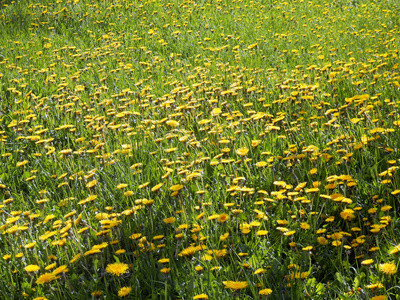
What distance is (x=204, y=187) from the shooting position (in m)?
2.80

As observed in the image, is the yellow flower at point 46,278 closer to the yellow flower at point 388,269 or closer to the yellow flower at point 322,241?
the yellow flower at point 322,241

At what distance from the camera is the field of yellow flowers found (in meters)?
2.03

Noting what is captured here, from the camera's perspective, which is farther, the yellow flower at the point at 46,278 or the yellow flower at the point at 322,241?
the yellow flower at the point at 322,241

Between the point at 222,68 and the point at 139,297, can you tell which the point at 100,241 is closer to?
the point at 139,297

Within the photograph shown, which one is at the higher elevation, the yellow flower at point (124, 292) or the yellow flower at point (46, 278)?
the yellow flower at point (46, 278)

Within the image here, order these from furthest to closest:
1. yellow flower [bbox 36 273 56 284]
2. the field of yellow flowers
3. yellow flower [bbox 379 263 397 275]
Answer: the field of yellow flowers
yellow flower [bbox 36 273 56 284]
yellow flower [bbox 379 263 397 275]

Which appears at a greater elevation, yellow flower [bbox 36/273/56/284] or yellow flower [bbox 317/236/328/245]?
yellow flower [bbox 36/273/56/284]

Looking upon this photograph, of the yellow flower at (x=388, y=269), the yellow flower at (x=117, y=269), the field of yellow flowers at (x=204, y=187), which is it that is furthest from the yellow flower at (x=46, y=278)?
the yellow flower at (x=388, y=269)

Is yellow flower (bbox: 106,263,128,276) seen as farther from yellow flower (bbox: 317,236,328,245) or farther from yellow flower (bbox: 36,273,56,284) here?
yellow flower (bbox: 317,236,328,245)

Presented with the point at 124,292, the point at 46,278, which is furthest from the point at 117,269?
the point at 46,278

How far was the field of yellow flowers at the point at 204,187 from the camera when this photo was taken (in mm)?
2027

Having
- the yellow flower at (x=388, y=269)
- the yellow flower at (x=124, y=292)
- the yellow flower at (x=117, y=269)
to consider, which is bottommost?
the yellow flower at (x=124, y=292)

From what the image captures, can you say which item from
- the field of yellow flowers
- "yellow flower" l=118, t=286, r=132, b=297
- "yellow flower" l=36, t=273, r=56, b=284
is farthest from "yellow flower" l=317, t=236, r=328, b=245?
"yellow flower" l=36, t=273, r=56, b=284

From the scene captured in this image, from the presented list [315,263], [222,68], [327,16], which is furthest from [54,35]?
[315,263]
